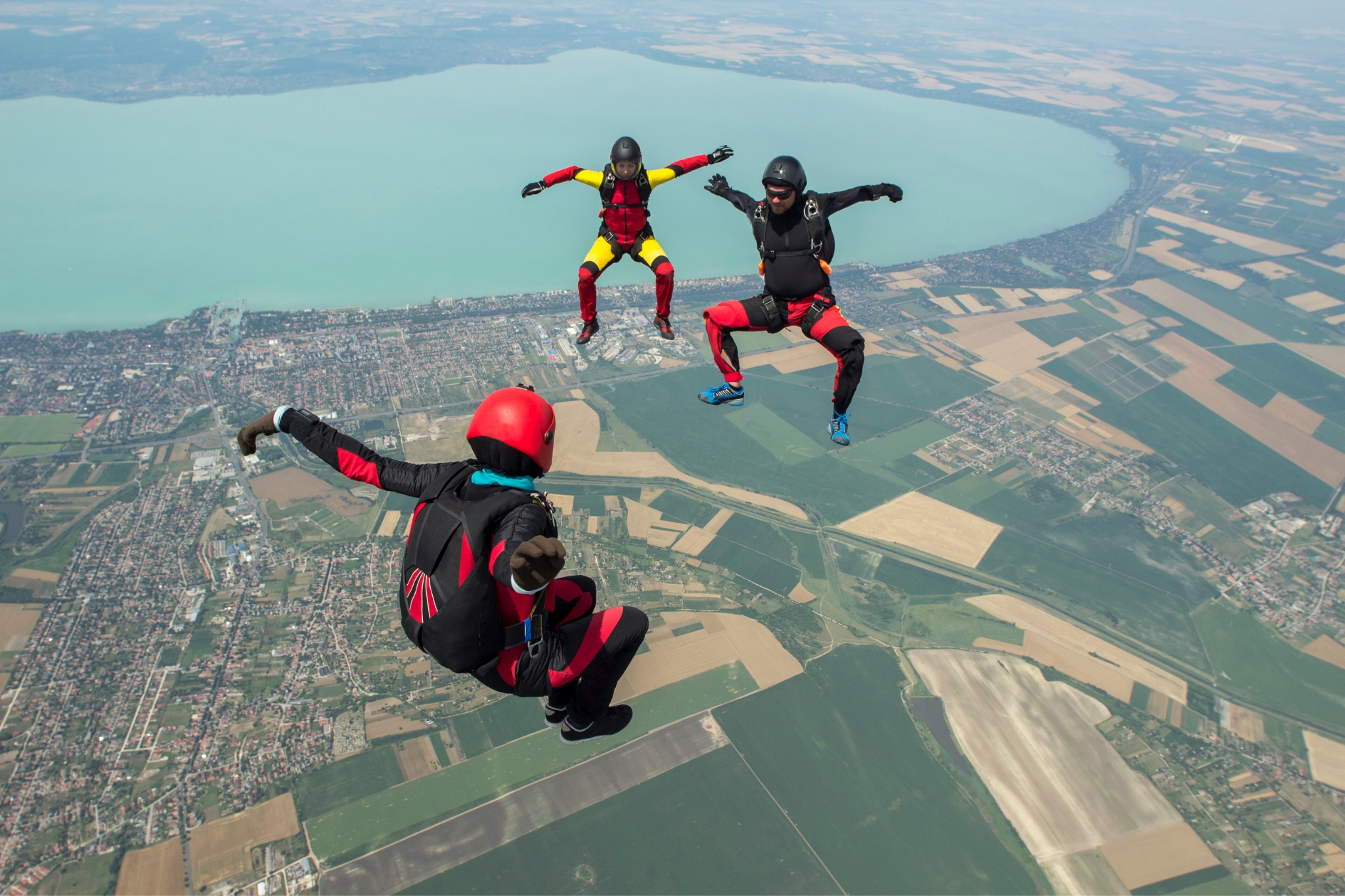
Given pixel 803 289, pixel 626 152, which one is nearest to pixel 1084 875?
pixel 803 289

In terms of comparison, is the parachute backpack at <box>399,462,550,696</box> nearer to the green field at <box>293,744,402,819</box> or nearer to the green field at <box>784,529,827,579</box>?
the green field at <box>293,744,402,819</box>

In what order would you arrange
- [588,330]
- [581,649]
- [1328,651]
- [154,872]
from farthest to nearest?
[1328,651] < [154,872] < [588,330] < [581,649]

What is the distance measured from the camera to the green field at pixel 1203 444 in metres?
61.1

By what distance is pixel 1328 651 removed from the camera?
46844mm

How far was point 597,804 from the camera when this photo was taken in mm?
34562

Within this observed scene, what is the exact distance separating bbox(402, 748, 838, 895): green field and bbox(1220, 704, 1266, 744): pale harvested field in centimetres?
2851

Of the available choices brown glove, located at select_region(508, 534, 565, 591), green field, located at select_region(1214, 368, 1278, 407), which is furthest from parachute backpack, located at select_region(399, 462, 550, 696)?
green field, located at select_region(1214, 368, 1278, 407)

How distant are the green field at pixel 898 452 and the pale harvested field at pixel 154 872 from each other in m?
50.8

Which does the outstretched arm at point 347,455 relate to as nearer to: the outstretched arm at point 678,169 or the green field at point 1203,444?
the outstretched arm at point 678,169

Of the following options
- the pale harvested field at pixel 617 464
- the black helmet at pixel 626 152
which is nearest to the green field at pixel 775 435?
the pale harvested field at pixel 617 464

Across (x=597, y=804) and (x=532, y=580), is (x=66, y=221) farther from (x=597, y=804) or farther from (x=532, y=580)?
(x=532, y=580)

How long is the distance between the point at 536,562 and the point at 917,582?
47387 millimetres

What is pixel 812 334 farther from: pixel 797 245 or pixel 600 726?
pixel 600 726

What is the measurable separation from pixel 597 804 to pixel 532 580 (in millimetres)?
34584
